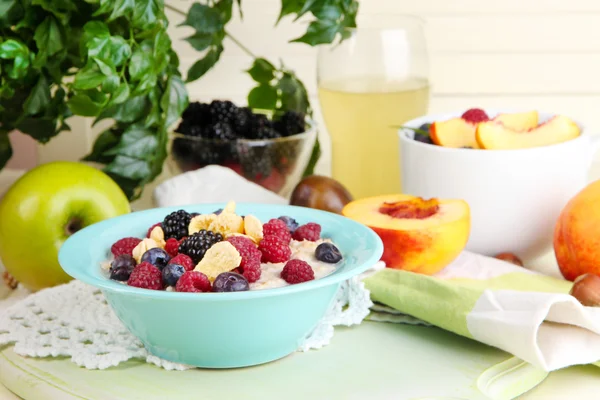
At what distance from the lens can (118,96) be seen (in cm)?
102

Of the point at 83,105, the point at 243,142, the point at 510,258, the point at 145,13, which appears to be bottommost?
the point at 510,258

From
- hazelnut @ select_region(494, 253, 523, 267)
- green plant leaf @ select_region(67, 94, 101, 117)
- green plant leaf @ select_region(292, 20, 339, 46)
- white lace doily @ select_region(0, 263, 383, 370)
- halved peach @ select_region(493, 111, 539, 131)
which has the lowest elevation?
hazelnut @ select_region(494, 253, 523, 267)

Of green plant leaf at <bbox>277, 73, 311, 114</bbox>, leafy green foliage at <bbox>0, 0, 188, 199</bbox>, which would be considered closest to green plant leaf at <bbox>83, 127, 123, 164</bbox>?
leafy green foliage at <bbox>0, 0, 188, 199</bbox>

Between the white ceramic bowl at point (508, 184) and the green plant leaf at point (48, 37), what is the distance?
0.46 m

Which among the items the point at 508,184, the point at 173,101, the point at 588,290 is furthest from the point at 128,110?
the point at 588,290

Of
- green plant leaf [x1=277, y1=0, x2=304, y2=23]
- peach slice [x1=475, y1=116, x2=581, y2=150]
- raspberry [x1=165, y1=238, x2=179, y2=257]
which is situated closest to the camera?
raspberry [x1=165, y1=238, x2=179, y2=257]

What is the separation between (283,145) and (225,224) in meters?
0.46

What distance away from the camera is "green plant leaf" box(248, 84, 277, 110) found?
143 cm

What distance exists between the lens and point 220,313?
29.4 inches

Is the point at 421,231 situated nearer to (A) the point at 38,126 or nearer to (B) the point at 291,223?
(B) the point at 291,223

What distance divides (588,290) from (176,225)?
0.43 metres

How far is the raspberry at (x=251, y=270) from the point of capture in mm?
780

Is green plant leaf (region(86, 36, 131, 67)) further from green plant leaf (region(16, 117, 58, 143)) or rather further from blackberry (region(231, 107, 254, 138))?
blackberry (region(231, 107, 254, 138))

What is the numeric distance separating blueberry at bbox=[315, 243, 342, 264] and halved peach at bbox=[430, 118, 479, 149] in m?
0.34
